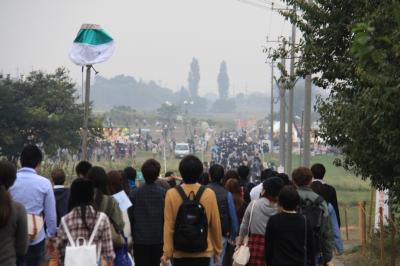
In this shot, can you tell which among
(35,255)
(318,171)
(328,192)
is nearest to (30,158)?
(35,255)

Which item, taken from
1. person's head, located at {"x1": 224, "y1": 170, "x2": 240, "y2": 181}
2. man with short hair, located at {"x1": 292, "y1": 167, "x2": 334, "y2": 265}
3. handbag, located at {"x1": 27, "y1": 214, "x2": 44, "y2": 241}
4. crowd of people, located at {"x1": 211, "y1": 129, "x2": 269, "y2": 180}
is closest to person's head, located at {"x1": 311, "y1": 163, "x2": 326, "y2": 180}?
person's head, located at {"x1": 224, "y1": 170, "x2": 240, "y2": 181}

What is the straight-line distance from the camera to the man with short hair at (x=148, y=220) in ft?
35.6

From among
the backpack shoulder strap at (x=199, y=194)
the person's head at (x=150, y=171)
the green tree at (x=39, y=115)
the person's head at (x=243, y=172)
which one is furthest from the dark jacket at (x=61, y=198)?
the green tree at (x=39, y=115)

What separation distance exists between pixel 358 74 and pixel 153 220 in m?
4.90

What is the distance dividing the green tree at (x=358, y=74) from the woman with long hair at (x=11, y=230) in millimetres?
2817

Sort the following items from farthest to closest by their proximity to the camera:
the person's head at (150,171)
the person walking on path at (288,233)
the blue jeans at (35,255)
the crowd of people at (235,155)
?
1. the crowd of people at (235,155)
2. the person's head at (150,171)
3. the blue jeans at (35,255)
4. the person walking on path at (288,233)

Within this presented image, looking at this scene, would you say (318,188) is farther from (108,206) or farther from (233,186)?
(108,206)

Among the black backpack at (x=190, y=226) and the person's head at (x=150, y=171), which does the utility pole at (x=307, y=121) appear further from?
the black backpack at (x=190, y=226)

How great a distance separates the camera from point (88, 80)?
16656mm

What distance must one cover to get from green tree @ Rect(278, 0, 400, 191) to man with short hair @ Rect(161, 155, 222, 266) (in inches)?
71.2

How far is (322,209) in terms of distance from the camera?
1061cm

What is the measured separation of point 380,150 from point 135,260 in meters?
3.68

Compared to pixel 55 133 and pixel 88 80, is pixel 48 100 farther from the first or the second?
pixel 88 80

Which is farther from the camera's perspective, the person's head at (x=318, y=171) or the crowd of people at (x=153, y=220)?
the person's head at (x=318, y=171)
